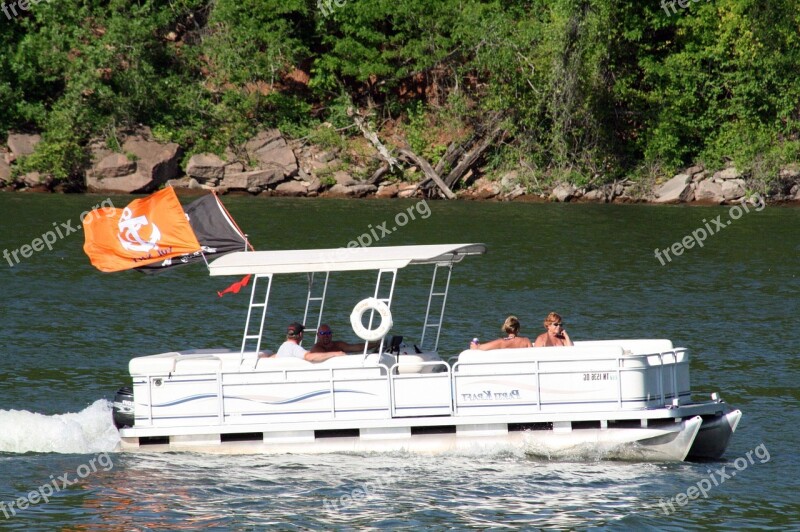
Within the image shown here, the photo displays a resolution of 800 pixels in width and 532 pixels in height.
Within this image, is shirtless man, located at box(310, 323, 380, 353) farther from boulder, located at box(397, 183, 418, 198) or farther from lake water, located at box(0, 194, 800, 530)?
boulder, located at box(397, 183, 418, 198)

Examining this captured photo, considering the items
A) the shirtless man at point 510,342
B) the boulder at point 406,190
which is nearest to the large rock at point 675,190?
the boulder at point 406,190

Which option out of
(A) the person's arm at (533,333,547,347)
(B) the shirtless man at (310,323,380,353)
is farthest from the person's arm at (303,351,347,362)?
(A) the person's arm at (533,333,547,347)

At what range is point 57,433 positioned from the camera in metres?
16.5

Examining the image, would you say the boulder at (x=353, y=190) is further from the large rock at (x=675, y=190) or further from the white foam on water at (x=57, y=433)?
the white foam on water at (x=57, y=433)

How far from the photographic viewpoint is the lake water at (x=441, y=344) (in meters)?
13.6

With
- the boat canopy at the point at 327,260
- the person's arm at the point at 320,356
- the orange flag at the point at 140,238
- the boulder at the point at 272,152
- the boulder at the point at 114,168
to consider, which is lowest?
the person's arm at the point at 320,356

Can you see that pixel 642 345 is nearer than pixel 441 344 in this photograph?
Yes

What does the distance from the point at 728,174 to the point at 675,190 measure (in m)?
2.30

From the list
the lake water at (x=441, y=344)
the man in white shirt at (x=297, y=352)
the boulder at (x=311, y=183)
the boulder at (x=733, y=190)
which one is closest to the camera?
the lake water at (x=441, y=344)

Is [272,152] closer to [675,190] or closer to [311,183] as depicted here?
[311,183]
